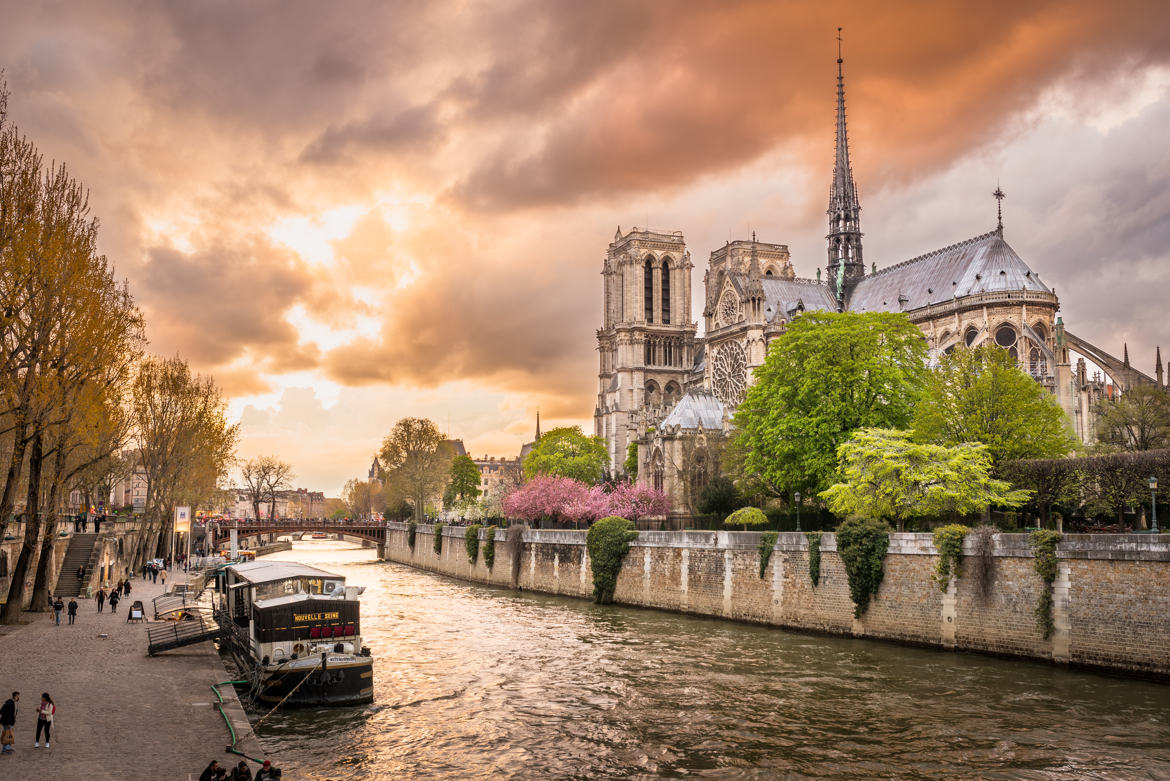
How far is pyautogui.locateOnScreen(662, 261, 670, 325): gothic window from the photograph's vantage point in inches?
4344

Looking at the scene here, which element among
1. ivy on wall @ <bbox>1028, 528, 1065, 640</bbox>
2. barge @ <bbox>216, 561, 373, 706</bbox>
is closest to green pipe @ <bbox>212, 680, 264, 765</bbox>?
barge @ <bbox>216, 561, 373, 706</bbox>

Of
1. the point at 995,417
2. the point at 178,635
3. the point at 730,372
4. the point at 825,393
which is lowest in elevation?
the point at 178,635

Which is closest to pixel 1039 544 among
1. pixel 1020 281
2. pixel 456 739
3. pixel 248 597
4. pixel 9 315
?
pixel 456 739

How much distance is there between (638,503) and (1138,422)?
3092 cm

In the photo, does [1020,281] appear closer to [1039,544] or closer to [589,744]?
[1039,544]

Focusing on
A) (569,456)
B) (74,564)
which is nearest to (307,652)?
(74,564)

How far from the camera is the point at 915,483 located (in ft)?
115

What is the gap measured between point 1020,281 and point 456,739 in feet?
201

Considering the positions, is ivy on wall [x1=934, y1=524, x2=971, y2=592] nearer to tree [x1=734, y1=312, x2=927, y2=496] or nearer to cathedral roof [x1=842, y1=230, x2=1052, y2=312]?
tree [x1=734, y1=312, x2=927, y2=496]

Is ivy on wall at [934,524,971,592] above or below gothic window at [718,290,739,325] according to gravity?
below

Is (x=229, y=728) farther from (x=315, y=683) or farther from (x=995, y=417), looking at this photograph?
(x=995, y=417)

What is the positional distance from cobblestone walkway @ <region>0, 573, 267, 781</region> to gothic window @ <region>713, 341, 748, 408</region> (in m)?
59.0

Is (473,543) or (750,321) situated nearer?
(473,543)

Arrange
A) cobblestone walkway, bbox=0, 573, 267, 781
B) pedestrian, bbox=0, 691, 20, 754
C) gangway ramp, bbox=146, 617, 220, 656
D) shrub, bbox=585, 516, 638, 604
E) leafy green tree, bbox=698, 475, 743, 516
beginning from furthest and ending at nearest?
leafy green tree, bbox=698, 475, 743, 516
shrub, bbox=585, 516, 638, 604
gangway ramp, bbox=146, 617, 220, 656
pedestrian, bbox=0, 691, 20, 754
cobblestone walkway, bbox=0, 573, 267, 781
